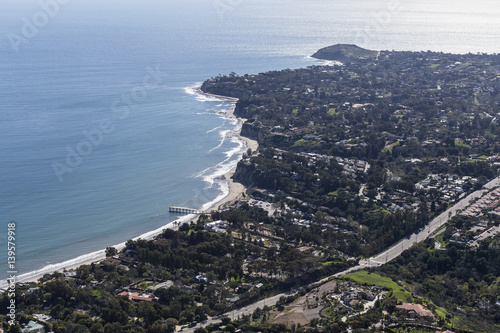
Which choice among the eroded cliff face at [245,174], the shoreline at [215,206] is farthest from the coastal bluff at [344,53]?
the eroded cliff face at [245,174]

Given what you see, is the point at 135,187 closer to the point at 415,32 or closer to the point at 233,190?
the point at 233,190

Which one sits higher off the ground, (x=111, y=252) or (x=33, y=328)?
(x=111, y=252)

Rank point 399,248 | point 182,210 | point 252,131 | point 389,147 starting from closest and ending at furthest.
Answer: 1. point 399,248
2. point 182,210
3. point 389,147
4. point 252,131

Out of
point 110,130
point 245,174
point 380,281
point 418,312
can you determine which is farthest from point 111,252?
point 110,130

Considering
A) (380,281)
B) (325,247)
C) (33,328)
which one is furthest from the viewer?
(325,247)

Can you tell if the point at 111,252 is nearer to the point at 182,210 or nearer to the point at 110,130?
the point at 182,210

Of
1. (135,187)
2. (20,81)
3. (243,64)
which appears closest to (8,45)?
(20,81)
